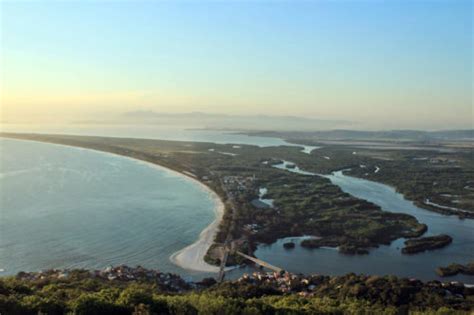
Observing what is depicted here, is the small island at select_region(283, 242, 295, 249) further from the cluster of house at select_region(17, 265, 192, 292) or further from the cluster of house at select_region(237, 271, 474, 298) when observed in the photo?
the cluster of house at select_region(17, 265, 192, 292)

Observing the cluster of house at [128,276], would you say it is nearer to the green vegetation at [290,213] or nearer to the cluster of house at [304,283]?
the cluster of house at [304,283]

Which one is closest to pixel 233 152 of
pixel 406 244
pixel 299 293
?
pixel 406 244

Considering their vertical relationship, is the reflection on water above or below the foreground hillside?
below

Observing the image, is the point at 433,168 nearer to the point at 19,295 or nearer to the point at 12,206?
the point at 12,206

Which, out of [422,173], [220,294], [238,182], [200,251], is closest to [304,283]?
[220,294]

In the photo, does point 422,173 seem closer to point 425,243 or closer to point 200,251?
point 425,243

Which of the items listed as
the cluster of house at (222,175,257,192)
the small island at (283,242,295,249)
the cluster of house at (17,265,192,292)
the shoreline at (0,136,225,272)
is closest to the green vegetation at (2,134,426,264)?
the cluster of house at (222,175,257,192)
